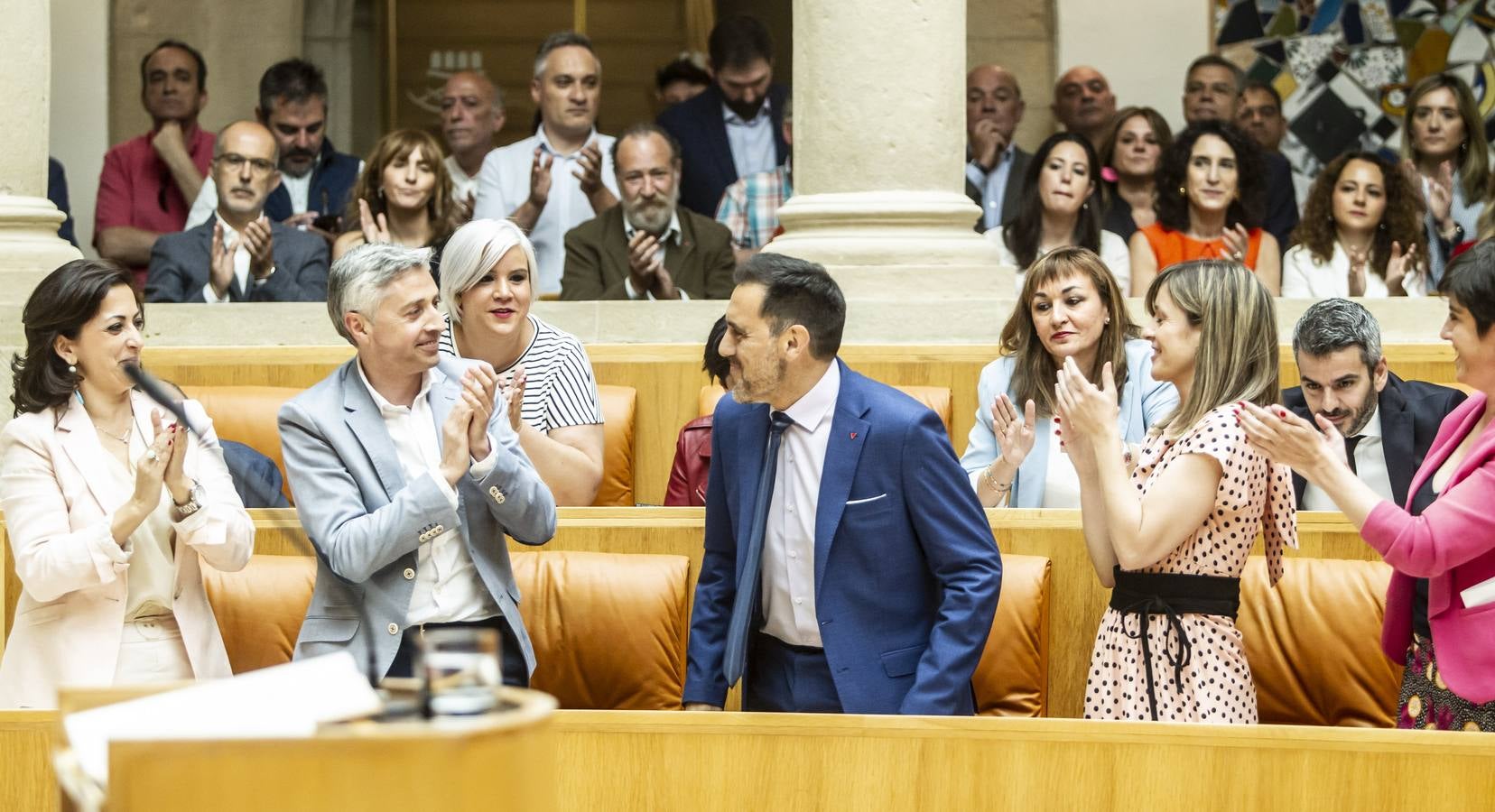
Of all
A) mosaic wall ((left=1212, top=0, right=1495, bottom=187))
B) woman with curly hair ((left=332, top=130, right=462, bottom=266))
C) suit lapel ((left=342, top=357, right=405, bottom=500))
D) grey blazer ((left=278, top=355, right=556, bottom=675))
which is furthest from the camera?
mosaic wall ((left=1212, top=0, right=1495, bottom=187))

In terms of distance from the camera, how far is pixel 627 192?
594cm

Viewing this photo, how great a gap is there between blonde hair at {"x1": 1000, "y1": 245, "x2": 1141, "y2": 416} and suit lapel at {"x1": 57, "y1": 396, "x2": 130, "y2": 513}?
1960 millimetres

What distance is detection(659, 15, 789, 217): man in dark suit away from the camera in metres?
6.95

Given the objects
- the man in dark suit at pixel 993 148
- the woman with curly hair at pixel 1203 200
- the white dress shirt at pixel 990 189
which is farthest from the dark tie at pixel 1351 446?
the white dress shirt at pixel 990 189

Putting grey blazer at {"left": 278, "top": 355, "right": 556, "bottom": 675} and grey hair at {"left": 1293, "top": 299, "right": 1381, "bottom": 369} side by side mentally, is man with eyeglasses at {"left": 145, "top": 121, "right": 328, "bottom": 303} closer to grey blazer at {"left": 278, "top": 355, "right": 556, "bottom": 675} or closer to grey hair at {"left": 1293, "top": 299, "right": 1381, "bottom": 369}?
grey blazer at {"left": 278, "top": 355, "right": 556, "bottom": 675}

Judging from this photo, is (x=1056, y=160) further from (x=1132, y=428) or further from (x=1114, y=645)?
(x=1114, y=645)

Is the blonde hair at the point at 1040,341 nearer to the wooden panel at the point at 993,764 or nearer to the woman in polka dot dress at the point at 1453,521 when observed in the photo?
the woman in polka dot dress at the point at 1453,521

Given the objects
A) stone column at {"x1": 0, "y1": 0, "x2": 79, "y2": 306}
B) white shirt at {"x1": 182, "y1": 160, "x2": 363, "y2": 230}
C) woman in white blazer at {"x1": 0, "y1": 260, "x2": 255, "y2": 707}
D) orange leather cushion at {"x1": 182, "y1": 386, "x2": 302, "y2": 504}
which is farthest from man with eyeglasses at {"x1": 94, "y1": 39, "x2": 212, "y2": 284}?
woman in white blazer at {"x1": 0, "y1": 260, "x2": 255, "y2": 707}

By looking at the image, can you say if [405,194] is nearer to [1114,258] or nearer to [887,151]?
[887,151]

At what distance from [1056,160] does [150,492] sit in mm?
3644

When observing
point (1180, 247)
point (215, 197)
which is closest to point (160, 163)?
point (215, 197)

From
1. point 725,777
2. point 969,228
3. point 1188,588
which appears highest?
point 969,228

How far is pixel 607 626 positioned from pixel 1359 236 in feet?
11.4

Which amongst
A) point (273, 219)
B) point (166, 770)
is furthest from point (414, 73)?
point (166, 770)
